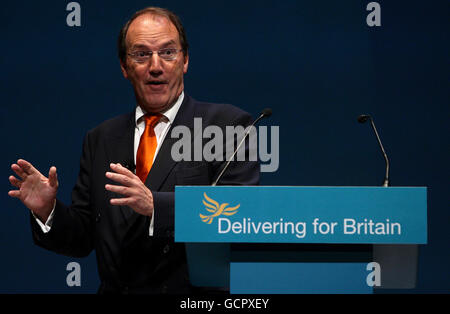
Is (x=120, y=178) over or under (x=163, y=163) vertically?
under

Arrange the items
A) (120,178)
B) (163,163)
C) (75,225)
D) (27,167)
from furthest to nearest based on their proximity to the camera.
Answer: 1. (75,225)
2. (163,163)
3. (27,167)
4. (120,178)

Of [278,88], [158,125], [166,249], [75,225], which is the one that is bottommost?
[166,249]

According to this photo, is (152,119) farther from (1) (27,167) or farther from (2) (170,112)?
(1) (27,167)

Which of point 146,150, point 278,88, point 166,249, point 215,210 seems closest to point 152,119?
point 146,150

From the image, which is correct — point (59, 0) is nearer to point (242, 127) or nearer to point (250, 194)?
point (242, 127)

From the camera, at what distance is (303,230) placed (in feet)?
5.11

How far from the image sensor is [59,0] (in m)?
3.29

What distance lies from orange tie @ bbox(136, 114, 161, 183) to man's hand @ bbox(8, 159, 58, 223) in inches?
12.8

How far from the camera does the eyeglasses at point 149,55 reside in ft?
7.31

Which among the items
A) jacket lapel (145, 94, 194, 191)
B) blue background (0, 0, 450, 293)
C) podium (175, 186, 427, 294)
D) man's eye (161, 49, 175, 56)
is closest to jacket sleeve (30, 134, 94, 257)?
jacket lapel (145, 94, 194, 191)

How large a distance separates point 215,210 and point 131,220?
0.57 meters
